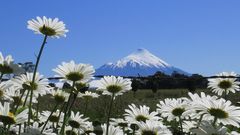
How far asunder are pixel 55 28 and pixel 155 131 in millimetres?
1388

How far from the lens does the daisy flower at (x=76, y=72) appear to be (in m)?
4.51

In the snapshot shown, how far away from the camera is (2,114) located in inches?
148

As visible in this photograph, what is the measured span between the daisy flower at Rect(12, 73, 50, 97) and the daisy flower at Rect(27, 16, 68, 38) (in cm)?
36

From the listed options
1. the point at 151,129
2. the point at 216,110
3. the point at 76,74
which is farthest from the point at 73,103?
the point at 216,110

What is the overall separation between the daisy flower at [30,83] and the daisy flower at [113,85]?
1.59 feet

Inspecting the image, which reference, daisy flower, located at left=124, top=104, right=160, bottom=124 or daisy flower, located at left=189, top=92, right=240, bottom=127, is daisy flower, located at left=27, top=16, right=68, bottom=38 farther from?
daisy flower, located at left=189, top=92, right=240, bottom=127

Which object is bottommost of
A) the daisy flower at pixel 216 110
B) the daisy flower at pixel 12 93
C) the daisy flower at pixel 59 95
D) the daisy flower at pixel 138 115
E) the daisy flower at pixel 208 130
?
the daisy flower at pixel 208 130

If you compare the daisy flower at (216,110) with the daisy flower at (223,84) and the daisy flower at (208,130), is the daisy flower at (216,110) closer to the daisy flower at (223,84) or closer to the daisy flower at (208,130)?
the daisy flower at (208,130)

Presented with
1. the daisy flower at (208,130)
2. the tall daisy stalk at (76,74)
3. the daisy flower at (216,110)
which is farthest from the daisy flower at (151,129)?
the daisy flower at (208,130)

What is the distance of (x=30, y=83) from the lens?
4609 mm

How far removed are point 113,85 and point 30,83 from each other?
0.82m

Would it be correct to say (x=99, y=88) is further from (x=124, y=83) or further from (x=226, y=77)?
(x=226, y=77)

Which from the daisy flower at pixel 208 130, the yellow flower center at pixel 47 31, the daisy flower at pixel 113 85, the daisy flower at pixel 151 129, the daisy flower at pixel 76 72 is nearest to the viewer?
the daisy flower at pixel 208 130

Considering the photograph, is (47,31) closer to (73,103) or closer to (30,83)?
(30,83)
